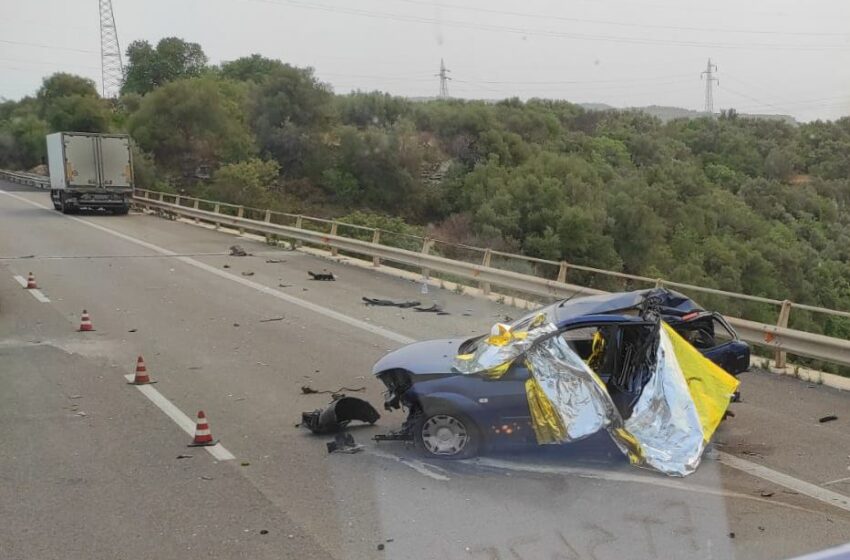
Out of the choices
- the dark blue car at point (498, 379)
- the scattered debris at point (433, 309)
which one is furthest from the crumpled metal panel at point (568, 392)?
the scattered debris at point (433, 309)

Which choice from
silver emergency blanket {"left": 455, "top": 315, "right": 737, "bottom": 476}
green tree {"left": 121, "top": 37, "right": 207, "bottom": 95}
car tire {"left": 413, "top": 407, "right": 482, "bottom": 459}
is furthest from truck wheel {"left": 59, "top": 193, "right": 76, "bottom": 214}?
green tree {"left": 121, "top": 37, "right": 207, "bottom": 95}

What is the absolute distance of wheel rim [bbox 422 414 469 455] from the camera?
20.7 feet

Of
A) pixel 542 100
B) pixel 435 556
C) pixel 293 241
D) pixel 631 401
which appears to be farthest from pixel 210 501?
pixel 542 100

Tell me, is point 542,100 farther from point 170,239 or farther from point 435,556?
point 435,556

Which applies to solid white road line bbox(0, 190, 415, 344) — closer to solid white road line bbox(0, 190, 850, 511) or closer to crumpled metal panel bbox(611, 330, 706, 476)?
solid white road line bbox(0, 190, 850, 511)

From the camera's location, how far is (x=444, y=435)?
6.36 m

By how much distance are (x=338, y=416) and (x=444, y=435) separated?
107 centimetres

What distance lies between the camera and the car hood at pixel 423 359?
255 inches

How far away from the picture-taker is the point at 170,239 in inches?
995

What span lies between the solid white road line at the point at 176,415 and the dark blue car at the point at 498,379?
52.7 inches

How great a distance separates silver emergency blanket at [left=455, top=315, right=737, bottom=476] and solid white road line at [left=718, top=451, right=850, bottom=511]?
1.28 ft

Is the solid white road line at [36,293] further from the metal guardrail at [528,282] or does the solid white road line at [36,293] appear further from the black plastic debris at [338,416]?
the black plastic debris at [338,416]

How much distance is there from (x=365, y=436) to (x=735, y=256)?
4323 cm

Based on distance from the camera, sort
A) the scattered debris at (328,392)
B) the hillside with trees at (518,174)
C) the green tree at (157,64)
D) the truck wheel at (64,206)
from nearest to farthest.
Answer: the scattered debris at (328,392)
the truck wheel at (64,206)
the hillside with trees at (518,174)
the green tree at (157,64)
